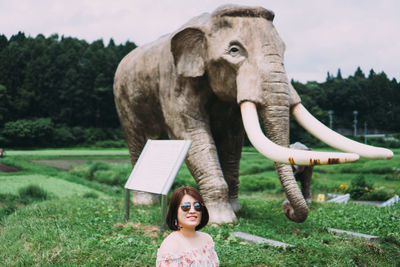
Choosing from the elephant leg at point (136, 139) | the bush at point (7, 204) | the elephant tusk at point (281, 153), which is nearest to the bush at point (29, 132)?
the bush at point (7, 204)

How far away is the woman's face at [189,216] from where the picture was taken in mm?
2037

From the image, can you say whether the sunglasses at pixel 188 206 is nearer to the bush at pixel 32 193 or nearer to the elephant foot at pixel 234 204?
the elephant foot at pixel 234 204

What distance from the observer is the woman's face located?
6.68ft

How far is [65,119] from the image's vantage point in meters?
21.9

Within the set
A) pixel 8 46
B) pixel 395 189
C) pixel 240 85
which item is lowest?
pixel 395 189

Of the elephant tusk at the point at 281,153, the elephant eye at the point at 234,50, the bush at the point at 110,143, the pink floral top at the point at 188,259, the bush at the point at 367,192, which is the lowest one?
the bush at the point at 367,192

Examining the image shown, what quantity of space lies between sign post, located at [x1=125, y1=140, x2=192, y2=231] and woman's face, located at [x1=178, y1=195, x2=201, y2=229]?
193 centimetres

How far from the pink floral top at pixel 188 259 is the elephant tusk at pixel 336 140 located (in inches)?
74.0

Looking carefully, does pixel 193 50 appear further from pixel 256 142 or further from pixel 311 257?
pixel 311 257

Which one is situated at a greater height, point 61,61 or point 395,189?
point 61,61

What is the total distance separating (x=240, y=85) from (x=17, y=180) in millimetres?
7323

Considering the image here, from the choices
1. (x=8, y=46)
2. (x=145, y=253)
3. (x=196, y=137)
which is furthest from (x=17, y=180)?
(x=8, y=46)

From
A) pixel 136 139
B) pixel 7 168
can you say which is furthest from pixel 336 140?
pixel 7 168

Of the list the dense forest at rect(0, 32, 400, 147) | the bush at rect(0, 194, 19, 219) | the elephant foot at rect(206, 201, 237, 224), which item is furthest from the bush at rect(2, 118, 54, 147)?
the elephant foot at rect(206, 201, 237, 224)
